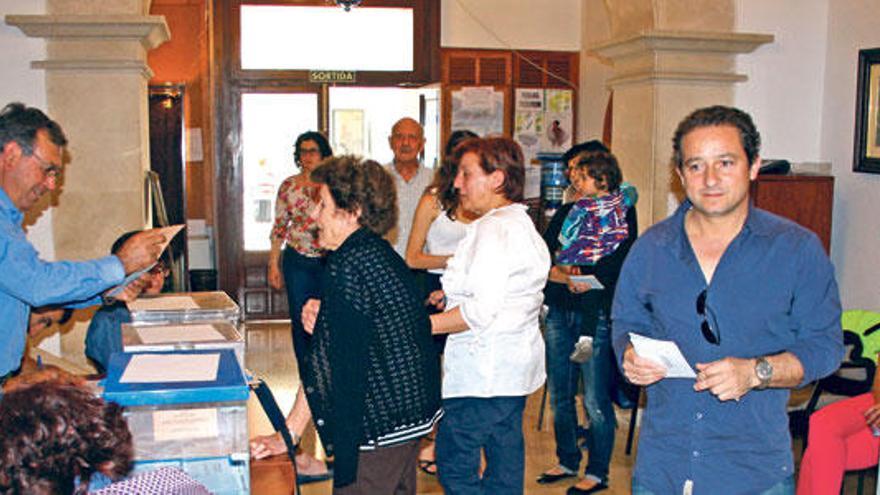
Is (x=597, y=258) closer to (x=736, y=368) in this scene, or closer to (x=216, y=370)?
(x=736, y=368)

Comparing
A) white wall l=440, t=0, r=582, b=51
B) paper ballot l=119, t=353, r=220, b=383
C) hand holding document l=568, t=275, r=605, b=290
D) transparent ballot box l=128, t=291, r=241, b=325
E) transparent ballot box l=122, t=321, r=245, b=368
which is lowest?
hand holding document l=568, t=275, r=605, b=290

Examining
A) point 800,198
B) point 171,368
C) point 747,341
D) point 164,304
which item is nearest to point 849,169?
point 800,198

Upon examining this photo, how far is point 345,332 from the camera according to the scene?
2.52m

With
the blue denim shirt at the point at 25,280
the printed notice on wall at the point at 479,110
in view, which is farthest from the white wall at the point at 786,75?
the blue denim shirt at the point at 25,280

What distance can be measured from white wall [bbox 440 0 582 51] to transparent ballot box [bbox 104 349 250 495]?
23.2ft

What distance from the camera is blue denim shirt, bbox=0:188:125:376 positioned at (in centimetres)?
259

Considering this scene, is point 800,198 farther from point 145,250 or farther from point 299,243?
point 145,250

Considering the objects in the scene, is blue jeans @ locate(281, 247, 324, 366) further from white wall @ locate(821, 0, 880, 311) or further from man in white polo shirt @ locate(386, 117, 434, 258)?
white wall @ locate(821, 0, 880, 311)

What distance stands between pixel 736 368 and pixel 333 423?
3.57 ft

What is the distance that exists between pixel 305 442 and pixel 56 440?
372cm

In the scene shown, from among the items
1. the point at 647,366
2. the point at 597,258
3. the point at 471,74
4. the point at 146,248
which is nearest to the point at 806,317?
the point at 647,366

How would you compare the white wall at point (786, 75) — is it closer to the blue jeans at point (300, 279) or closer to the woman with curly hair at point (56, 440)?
the blue jeans at point (300, 279)

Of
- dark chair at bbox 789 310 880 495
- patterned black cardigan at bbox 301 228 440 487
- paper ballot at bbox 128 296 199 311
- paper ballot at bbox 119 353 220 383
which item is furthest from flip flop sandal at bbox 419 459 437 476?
paper ballot at bbox 119 353 220 383

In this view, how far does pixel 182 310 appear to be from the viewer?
2.57 metres
